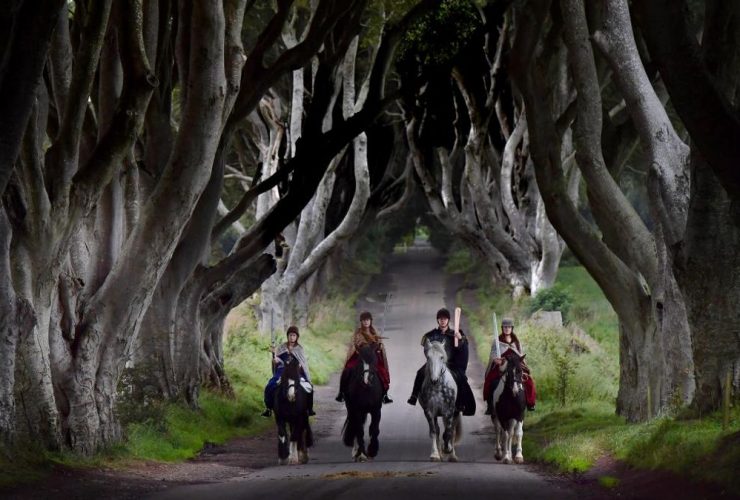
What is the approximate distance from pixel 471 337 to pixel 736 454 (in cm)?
3115

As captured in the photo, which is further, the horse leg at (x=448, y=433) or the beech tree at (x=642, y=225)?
the horse leg at (x=448, y=433)

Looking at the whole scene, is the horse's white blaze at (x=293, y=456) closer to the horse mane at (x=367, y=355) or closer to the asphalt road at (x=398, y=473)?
the asphalt road at (x=398, y=473)

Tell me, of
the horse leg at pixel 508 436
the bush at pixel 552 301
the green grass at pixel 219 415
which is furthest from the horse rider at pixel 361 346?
the bush at pixel 552 301

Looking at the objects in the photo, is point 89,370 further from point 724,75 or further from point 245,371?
point 245,371

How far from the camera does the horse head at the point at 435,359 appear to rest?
62.4 feet

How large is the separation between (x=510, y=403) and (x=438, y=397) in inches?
41.0

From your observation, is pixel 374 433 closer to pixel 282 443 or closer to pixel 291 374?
pixel 282 443

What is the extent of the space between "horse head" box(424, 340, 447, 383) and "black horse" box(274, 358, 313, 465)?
5.86 feet

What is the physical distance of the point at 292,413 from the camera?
19.0m

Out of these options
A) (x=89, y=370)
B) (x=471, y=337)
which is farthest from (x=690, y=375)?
(x=471, y=337)

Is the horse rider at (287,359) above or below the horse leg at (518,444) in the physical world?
above

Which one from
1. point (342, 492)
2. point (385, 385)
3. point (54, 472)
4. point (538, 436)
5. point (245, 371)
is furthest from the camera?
point (245, 371)

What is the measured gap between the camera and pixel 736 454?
1277 centimetres

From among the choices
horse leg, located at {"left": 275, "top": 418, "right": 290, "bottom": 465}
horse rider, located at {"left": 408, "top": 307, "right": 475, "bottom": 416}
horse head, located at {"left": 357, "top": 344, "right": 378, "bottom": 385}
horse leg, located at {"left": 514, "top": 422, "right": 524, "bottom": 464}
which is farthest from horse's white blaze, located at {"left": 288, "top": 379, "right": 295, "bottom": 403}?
horse leg, located at {"left": 514, "top": 422, "right": 524, "bottom": 464}
